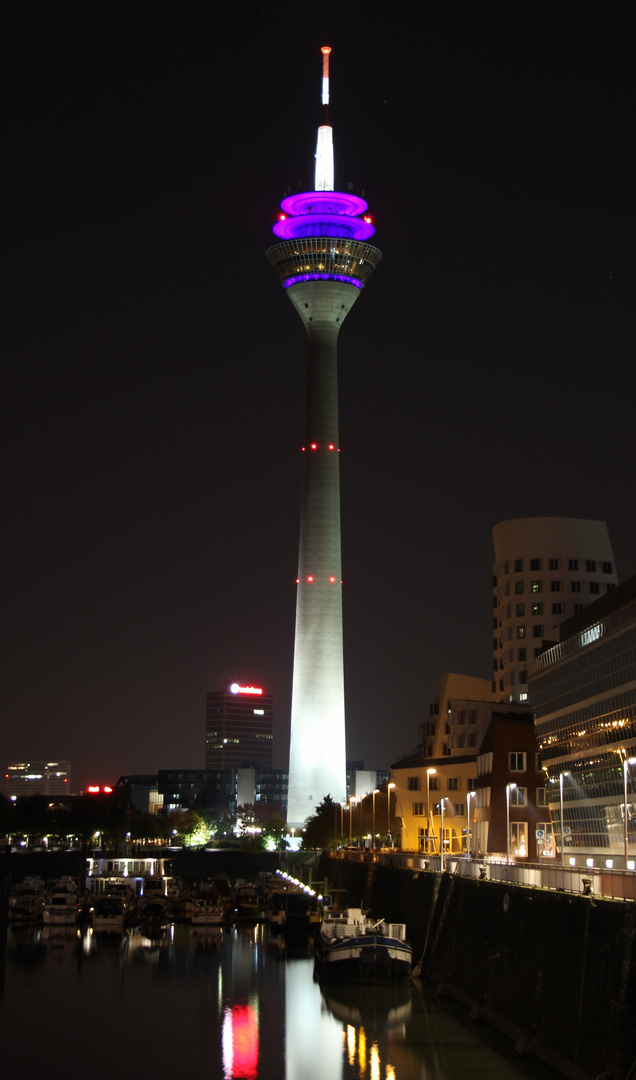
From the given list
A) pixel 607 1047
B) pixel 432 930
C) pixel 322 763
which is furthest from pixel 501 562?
pixel 607 1047

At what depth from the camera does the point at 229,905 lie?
411ft

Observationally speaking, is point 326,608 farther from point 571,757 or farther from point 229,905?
point 571,757

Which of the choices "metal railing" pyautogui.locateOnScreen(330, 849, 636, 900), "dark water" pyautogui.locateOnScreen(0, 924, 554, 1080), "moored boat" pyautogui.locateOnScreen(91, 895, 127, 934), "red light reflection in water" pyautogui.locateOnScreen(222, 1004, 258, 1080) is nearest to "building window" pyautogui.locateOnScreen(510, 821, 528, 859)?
"dark water" pyautogui.locateOnScreen(0, 924, 554, 1080)

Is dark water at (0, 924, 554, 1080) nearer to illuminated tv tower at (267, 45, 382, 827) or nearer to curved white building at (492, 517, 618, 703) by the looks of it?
curved white building at (492, 517, 618, 703)

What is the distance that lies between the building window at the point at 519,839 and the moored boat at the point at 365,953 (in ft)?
83.0

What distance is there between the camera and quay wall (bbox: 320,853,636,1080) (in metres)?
40.5

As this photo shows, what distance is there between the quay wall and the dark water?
5.26 ft

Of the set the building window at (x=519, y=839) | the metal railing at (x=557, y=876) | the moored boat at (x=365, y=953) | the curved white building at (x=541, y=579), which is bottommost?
the moored boat at (x=365, y=953)

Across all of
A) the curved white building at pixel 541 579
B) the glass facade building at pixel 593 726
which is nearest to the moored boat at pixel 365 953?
the glass facade building at pixel 593 726

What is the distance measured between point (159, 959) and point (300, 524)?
11233cm

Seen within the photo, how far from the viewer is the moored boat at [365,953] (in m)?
69.6

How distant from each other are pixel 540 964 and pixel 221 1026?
2129 cm

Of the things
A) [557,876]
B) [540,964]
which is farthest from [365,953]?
[540,964]

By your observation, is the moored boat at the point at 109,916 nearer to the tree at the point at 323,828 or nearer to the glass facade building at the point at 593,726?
the glass facade building at the point at 593,726
